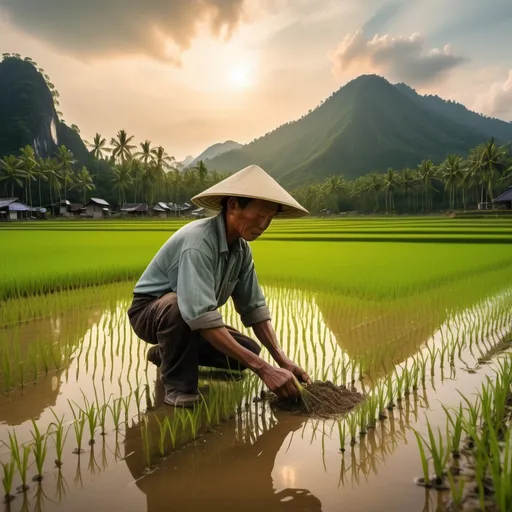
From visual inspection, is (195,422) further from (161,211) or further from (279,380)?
(161,211)

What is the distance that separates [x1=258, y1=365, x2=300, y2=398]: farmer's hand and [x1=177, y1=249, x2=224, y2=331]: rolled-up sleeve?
309 mm

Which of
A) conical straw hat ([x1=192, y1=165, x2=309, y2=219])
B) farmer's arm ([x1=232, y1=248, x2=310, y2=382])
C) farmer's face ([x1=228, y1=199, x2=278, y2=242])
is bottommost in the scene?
farmer's arm ([x1=232, y1=248, x2=310, y2=382])

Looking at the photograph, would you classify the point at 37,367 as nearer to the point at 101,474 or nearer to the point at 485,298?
the point at 101,474

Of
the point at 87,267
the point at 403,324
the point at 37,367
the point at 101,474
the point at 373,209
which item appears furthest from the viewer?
the point at 373,209

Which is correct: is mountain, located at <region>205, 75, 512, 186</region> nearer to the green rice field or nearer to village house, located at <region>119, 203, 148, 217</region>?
village house, located at <region>119, 203, 148, 217</region>

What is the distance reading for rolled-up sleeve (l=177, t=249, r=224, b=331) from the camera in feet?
7.15

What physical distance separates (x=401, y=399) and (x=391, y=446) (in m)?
0.55

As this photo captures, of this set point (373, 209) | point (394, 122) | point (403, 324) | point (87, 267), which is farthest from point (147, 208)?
point (394, 122)

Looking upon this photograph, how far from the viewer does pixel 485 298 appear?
553cm

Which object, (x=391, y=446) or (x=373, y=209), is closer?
(x=391, y=446)

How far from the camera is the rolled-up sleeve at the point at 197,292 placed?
7.15 feet

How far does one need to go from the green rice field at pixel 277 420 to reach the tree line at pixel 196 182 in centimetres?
4405

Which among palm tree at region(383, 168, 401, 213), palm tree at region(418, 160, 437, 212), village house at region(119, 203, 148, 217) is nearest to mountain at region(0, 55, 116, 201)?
village house at region(119, 203, 148, 217)

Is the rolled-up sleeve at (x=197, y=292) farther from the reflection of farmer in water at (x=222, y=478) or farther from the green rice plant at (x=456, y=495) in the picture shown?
the green rice plant at (x=456, y=495)
